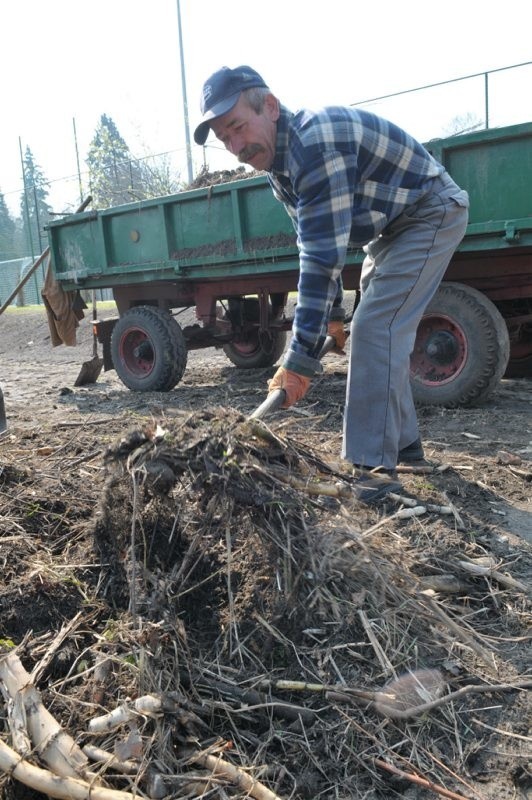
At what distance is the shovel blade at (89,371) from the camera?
348 inches

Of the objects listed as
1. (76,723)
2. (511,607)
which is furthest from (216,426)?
(511,607)

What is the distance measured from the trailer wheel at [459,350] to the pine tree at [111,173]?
64.6ft

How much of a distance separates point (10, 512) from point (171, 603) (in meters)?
1.08

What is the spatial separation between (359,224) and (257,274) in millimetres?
4013

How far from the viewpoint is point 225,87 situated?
2.82 metres

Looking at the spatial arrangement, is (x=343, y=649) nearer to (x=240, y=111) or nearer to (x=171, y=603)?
(x=171, y=603)

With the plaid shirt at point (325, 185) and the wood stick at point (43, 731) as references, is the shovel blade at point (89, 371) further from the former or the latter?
A: the wood stick at point (43, 731)

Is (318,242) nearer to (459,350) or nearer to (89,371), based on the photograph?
(459,350)

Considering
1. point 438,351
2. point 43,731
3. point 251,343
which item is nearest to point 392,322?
point 43,731

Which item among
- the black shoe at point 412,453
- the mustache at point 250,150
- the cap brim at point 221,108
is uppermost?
the cap brim at point 221,108

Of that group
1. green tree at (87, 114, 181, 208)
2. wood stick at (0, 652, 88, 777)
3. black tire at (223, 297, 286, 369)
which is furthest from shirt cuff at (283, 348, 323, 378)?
green tree at (87, 114, 181, 208)

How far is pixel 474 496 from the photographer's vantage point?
3.50 m

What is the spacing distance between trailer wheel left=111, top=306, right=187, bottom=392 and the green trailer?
1cm

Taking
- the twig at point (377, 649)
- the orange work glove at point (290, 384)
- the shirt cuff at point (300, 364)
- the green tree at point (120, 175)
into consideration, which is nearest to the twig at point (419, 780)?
the twig at point (377, 649)
